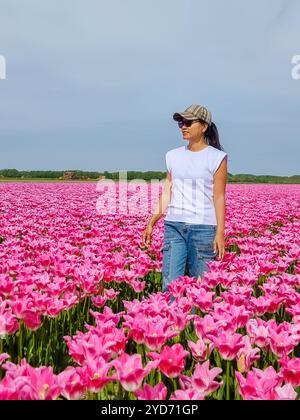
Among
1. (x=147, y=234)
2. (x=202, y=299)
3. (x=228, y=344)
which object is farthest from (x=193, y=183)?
(x=228, y=344)

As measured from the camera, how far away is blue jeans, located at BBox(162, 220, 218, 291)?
4.86m

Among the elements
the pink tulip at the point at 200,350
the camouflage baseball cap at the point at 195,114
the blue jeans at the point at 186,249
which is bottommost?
the pink tulip at the point at 200,350

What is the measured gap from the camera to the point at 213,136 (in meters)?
4.93

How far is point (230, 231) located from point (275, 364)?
7013mm

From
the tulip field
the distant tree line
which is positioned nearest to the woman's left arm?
the tulip field

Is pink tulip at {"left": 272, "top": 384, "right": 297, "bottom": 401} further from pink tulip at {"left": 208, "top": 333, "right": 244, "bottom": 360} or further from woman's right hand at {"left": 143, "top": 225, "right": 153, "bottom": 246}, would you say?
woman's right hand at {"left": 143, "top": 225, "right": 153, "bottom": 246}

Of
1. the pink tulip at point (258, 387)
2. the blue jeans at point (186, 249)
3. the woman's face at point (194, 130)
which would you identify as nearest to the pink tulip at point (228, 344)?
the pink tulip at point (258, 387)

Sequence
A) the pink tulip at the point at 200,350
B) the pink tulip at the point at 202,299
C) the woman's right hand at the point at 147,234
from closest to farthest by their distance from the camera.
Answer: the pink tulip at the point at 200,350 → the pink tulip at the point at 202,299 → the woman's right hand at the point at 147,234

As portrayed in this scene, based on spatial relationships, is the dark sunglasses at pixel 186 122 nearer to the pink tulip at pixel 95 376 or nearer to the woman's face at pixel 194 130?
the woman's face at pixel 194 130

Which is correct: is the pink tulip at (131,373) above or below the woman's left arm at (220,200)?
below

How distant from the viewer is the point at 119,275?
481 centimetres

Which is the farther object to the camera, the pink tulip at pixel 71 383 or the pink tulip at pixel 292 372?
the pink tulip at pixel 292 372

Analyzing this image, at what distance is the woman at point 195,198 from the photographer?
4746 millimetres

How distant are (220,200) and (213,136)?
664 millimetres
